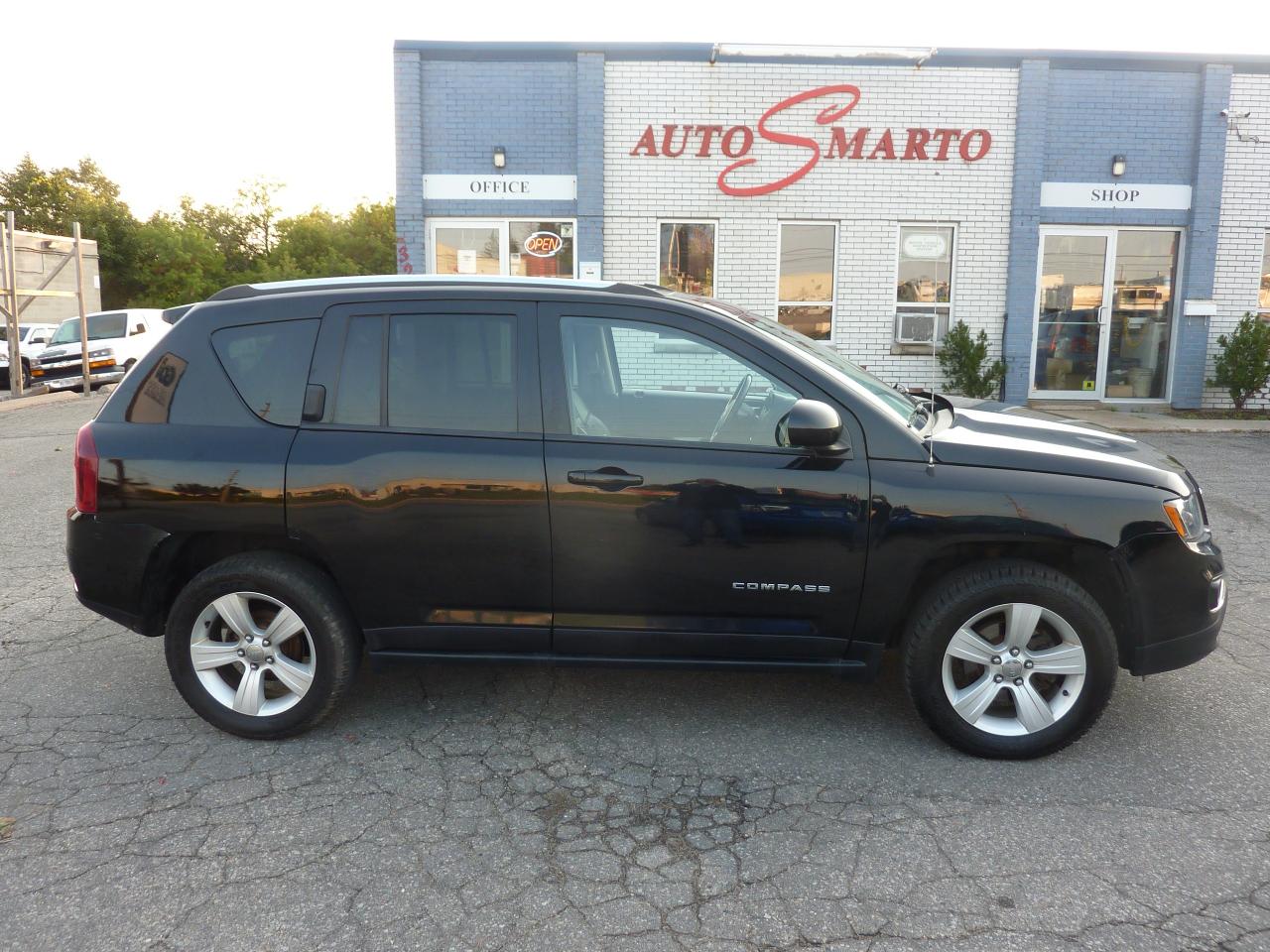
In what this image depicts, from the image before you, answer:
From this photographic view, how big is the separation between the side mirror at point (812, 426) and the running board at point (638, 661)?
82 centimetres

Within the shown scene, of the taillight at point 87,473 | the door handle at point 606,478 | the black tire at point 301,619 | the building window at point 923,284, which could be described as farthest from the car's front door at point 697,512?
the building window at point 923,284

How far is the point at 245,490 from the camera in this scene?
3.67 meters

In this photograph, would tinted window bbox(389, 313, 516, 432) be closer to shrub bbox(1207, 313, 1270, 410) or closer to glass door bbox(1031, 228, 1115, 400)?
glass door bbox(1031, 228, 1115, 400)

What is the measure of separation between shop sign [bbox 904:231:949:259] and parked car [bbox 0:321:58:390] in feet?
58.4

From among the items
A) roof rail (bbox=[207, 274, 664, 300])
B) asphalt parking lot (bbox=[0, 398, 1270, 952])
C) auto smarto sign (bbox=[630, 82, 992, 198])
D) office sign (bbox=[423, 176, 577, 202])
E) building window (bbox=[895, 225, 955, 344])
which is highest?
auto smarto sign (bbox=[630, 82, 992, 198])

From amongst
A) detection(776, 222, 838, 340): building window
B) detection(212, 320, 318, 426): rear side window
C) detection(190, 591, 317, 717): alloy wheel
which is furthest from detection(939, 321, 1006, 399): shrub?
detection(190, 591, 317, 717): alloy wheel

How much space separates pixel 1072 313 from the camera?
14375 millimetres

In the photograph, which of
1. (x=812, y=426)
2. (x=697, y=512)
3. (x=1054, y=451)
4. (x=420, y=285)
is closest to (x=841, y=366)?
(x=812, y=426)

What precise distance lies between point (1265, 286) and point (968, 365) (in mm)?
4786

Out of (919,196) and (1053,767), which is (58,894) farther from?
(919,196)

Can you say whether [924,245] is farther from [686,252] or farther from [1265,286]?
[1265,286]

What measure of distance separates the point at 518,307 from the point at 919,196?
11.5 metres

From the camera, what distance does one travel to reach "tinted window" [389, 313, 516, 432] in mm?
3689

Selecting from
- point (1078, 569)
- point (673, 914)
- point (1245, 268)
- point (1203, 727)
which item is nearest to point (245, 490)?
A: point (673, 914)
